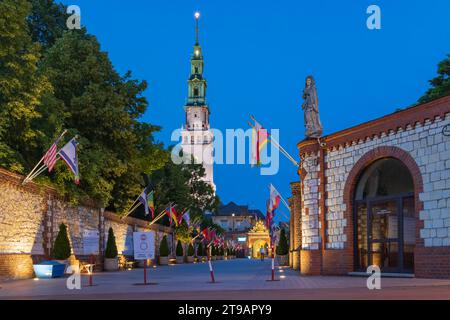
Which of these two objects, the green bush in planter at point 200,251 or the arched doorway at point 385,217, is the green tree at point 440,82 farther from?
the green bush in planter at point 200,251

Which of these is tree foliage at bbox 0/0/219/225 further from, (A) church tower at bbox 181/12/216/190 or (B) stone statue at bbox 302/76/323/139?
(A) church tower at bbox 181/12/216/190

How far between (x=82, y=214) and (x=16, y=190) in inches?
383

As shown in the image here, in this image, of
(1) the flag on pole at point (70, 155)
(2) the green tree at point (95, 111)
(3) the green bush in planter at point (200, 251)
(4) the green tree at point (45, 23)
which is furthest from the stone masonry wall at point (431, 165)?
(3) the green bush in planter at point (200, 251)

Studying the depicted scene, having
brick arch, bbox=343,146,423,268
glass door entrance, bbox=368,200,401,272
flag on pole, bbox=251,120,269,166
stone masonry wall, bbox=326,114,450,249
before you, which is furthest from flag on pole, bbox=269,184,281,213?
stone masonry wall, bbox=326,114,450,249

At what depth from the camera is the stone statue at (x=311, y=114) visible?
28.6 m

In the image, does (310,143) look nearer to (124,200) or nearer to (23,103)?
(23,103)

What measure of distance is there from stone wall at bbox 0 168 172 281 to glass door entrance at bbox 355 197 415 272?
14.1m

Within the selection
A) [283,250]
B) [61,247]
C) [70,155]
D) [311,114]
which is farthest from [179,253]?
[70,155]

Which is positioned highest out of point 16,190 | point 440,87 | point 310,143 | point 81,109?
point 440,87

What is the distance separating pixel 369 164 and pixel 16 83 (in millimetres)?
15051

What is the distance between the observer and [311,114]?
28.7 meters

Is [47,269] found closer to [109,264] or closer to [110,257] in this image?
[109,264]
